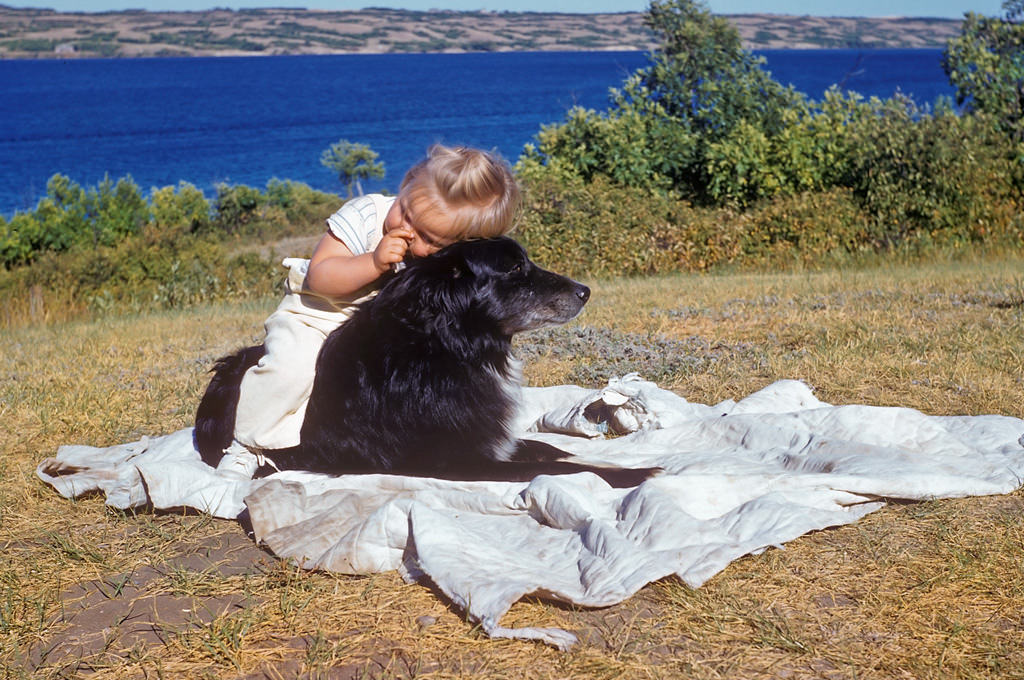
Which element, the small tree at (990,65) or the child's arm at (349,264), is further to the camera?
the small tree at (990,65)

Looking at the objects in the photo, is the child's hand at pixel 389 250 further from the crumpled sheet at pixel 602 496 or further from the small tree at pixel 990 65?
the small tree at pixel 990 65

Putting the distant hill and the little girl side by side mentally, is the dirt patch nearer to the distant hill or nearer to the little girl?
the little girl

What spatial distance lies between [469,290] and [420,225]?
1.08 ft

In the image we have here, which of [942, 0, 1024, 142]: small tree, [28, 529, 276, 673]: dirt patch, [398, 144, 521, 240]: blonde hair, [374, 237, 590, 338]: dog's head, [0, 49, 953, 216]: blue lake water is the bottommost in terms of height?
[0, 49, 953, 216]: blue lake water

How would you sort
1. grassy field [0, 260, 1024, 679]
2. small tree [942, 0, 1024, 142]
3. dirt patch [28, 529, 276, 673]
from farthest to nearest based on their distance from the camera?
1. small tree [942, 0, 1024, 142]
2. dirt patch [28, 529, 276, 673]
3. grassy field [0, 260, 1024, 679]

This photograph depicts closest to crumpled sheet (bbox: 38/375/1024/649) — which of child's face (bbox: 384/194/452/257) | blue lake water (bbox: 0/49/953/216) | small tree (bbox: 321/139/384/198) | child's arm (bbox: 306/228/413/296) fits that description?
child's arm (bbox: 306/228/413/296)

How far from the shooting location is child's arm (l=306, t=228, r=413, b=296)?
3.34m

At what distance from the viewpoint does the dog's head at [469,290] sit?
332cm

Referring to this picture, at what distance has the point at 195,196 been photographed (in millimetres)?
19328

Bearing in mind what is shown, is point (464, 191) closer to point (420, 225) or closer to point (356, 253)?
Answer: point (420, 225)

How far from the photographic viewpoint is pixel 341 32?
14962 cm

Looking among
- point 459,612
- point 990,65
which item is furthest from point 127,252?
point 990,65

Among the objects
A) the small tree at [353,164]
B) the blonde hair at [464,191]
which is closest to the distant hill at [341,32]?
the small tree at [353,164]

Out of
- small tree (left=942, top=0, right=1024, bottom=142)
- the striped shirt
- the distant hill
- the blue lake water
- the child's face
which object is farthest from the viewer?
the distant hill
